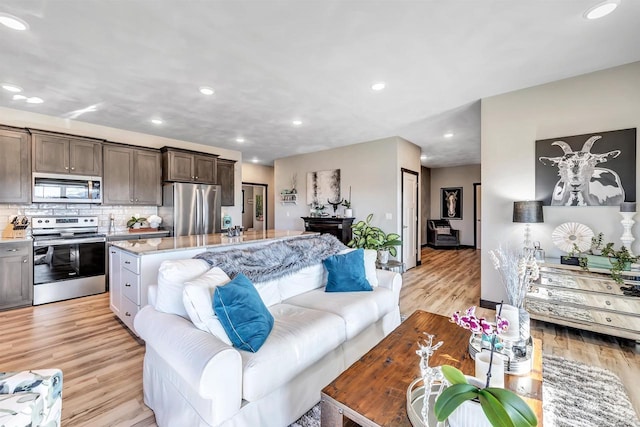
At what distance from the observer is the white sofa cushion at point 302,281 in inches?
99.0

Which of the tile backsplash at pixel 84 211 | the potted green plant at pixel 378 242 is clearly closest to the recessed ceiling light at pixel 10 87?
the tile backsplash at pixel 84 211

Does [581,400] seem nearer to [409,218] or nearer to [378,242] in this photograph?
[378,242]

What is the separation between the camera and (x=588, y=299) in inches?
108

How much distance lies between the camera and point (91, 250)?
407 centimetres

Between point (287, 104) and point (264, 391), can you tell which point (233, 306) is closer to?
point (264, 391)

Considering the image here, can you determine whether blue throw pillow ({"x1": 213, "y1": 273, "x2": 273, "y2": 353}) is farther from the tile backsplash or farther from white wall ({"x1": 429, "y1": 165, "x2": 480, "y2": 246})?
white wall ({"x1": 429, "y1": 165, "x2": 480, "y2": 246})

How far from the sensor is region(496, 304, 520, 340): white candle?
154cm

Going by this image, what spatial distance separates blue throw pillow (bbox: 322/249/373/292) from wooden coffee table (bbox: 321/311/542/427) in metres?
0.82

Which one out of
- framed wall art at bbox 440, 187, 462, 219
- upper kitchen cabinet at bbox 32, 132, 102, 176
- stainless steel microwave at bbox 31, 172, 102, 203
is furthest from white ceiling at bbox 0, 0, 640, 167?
framed wall art at bbox 440, 187, 462, 219

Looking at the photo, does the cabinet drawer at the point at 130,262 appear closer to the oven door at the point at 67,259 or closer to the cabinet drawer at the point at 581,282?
the oven door at the point at 67,259

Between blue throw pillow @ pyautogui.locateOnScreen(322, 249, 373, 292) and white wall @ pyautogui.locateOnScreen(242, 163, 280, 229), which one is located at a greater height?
white wall @ pyautogui.locateOnScreen(242, 163, 280, 229)

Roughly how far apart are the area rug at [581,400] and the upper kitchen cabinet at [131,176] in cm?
461

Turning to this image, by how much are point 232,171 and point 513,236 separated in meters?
5.48

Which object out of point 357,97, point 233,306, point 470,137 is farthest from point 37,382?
point 470,137
